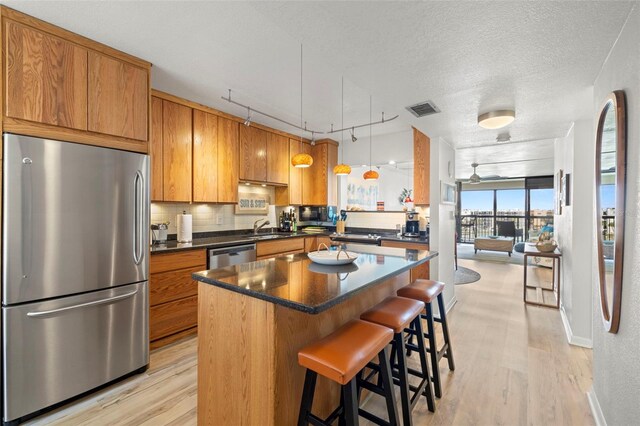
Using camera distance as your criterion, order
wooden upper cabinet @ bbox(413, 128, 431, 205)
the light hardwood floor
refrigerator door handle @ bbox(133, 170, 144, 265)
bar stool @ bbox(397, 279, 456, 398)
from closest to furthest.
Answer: the light hardwood floor → bar stool @ bbox(397, 279, 456, 398) → refrigerator door handle @ bbox(133, 170, 144, 265) → wooden upper cabinet @ bbox(413, 128, 431, 205)

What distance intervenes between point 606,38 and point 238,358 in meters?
2.61

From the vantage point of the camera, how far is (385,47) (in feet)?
5.38

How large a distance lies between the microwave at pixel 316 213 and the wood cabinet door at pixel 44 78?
3.64m

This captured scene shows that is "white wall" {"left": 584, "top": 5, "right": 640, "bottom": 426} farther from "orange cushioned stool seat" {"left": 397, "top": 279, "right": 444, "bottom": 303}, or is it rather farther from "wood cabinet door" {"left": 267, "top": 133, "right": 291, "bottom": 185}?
"wood cabinet door" {"left": 267, "top": 133, "right": 291, "bottom": 185}

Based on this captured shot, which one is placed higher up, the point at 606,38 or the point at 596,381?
the point at 606,38

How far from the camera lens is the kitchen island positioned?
1352mm

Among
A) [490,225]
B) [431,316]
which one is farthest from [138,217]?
[490,225]

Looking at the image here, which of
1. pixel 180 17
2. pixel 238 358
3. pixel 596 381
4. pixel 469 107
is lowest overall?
pixel 596 381

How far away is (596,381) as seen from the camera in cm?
192

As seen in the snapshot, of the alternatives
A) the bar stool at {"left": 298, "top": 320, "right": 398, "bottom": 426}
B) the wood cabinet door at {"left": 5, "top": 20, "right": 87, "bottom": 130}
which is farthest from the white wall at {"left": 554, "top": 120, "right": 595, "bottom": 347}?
the wood cabinet door at {"left": 5, "top": 20, "right": 87, "bottom": 130}

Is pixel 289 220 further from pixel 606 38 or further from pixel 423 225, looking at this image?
pixel 606 38

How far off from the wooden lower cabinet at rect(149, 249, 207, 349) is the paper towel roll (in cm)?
41

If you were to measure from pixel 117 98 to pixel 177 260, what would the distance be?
1516 mm

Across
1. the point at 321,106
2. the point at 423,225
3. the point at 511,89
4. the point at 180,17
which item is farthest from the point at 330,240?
the point at 180,17
